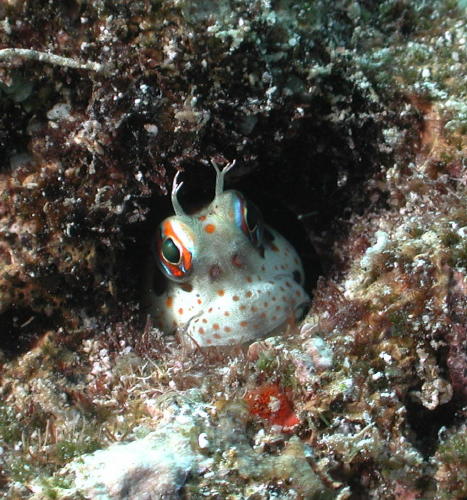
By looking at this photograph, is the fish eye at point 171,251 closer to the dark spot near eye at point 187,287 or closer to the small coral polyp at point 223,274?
the small coral polyp at point 223,274

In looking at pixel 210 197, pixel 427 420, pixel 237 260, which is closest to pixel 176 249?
pixel 237 260

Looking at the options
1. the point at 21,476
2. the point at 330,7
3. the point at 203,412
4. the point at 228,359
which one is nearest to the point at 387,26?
the point at 330,7

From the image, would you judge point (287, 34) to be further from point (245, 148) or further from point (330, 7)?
point (245, 148)

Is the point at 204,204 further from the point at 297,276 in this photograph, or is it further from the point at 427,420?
the point at 427,420

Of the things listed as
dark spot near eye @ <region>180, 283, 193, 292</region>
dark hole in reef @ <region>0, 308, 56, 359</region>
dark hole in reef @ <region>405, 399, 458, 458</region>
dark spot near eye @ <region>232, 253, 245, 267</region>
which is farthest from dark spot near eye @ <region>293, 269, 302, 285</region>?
dark hole in reef @ <region>0, 308, 56, 359</region>

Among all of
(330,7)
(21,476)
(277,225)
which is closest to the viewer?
(21,476)

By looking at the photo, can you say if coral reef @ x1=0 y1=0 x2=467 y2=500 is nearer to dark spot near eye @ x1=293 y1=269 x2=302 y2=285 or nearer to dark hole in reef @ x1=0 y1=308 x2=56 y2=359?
dark hole in reef @ x1=0 y1=308 x2=56 y2=359
